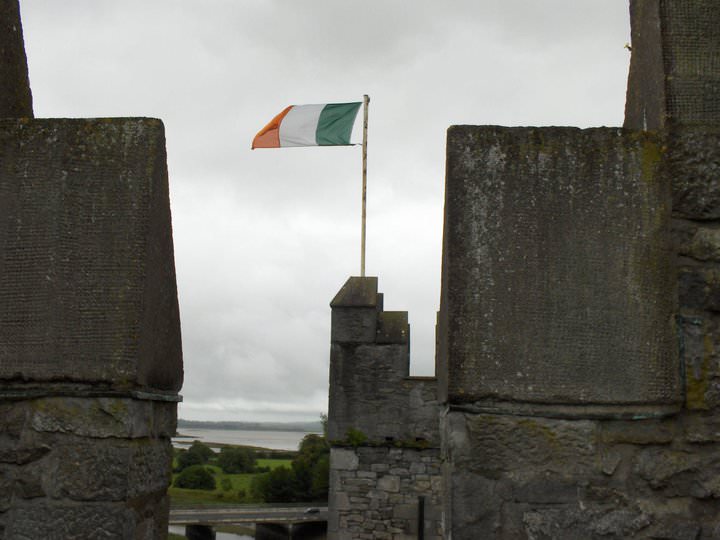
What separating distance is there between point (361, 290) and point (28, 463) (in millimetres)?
7560

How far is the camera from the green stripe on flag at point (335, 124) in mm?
12547

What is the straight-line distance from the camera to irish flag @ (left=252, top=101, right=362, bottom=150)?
12.6 m

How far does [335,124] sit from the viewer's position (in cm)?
1261

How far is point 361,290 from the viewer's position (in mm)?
10258

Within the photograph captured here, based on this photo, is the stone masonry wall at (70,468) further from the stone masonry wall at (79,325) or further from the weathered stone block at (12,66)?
the weathered stone block at (12,66)

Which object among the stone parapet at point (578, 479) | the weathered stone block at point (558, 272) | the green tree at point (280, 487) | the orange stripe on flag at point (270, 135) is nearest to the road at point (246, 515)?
the green tree at point (280, 487)

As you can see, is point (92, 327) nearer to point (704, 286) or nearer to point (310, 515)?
point (704, 286)

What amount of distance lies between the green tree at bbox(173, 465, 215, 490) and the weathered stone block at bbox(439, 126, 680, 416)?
91.5ft

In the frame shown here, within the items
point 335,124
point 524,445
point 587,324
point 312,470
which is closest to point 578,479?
point 524,445

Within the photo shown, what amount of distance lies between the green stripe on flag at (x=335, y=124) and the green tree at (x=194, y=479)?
20.1m

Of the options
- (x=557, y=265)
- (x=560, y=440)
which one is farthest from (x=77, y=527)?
(x=557, y=265)

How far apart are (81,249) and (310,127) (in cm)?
1003

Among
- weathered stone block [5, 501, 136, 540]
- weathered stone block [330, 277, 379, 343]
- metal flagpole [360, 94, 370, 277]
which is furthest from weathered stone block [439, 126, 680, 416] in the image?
metal flagpole [360, 94, 370, 277]

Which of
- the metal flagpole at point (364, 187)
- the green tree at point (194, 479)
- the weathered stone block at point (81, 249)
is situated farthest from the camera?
the green tree at point (194, 479)
